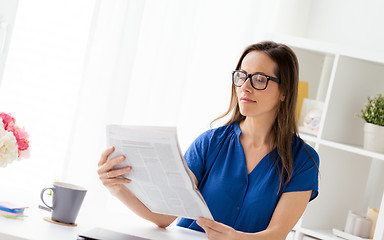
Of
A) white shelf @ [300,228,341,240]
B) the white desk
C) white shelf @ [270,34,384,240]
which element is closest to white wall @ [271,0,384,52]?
white shelf @ [270,34,384,240]

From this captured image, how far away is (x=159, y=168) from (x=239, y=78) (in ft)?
1.70

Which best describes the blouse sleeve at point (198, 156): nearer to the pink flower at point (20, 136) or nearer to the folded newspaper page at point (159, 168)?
the folded newspaper page at point (159, 168)

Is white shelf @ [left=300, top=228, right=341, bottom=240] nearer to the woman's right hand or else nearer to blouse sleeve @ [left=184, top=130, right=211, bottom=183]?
blouse sleeve @ [left=184, top=130, right=211, bottom=183]

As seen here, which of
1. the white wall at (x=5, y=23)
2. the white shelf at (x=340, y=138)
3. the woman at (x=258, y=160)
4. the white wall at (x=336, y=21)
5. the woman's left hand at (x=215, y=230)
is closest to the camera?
the woman's left hand at (x=215, y=230)

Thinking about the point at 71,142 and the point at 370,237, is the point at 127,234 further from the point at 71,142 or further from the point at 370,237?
the point at 370,237

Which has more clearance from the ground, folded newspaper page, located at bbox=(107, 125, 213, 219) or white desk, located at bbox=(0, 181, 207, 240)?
folded newspaper page, located at bbox=(107, 125, 213, 219)

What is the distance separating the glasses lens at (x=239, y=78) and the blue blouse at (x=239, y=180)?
0.20 m

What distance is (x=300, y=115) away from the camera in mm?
2746

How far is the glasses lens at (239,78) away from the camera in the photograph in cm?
176

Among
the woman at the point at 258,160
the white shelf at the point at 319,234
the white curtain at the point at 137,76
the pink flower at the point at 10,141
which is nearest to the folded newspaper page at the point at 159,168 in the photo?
the woman at the point at 258,160

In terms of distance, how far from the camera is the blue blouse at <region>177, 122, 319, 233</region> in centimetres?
173

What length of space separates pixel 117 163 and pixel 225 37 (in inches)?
71.7

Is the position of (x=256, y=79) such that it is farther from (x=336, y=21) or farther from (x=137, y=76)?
(x=336, y=21)

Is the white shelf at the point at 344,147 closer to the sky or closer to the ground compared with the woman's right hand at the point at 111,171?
closer to the sky
